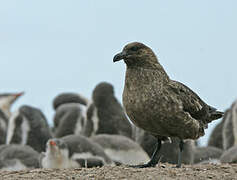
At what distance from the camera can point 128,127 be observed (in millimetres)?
18406

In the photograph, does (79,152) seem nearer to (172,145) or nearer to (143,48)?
(172,145)

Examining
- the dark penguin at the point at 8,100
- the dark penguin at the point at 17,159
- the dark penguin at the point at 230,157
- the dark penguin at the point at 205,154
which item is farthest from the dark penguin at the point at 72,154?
the dark penguin at the point at 8,100

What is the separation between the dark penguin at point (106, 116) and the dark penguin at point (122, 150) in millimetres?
2833

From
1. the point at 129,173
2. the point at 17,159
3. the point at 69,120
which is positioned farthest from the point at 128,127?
the point at 129,173

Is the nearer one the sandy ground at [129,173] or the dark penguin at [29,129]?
the sandy ground at [129,173]

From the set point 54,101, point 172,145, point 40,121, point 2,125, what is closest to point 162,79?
point 172,145

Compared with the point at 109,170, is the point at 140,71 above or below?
above

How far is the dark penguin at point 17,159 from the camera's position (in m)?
13.9

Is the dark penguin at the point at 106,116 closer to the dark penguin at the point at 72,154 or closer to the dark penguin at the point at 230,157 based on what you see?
the dark penguin at the point at 72,154

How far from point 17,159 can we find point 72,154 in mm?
1357

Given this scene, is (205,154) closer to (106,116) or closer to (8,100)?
(106,116)

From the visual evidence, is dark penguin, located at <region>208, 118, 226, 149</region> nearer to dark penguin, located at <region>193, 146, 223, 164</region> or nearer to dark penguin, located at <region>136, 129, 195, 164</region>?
dark penguin, located at <region>193, 146, 223, 164</region>

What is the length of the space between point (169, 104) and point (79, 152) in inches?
179

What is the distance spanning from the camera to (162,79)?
919 cm
